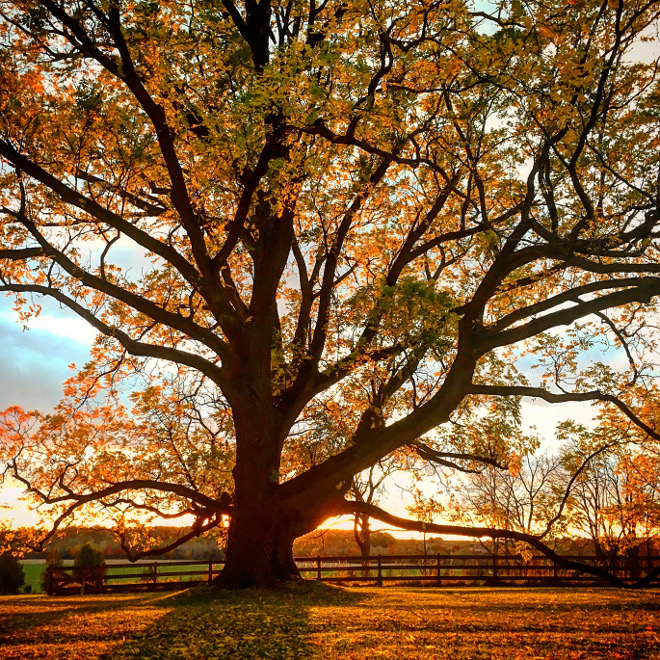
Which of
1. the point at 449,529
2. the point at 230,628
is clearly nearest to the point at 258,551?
the point at 449,529

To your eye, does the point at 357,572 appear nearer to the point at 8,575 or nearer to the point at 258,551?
the point at 258,551

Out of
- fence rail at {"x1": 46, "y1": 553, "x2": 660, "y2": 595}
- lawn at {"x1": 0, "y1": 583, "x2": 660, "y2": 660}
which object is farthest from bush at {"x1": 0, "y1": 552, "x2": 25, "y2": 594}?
lawn at {"x1": 0, "y1": 583, "x2": 660, "y2": 660}

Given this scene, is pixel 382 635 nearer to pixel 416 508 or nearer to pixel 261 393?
pixel 261 393

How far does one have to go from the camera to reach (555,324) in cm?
1076

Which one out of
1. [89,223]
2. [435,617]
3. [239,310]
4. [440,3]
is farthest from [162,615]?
[440,3]

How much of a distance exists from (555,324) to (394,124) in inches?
172

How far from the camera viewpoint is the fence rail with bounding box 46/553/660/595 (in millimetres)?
20953

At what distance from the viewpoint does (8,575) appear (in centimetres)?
2481

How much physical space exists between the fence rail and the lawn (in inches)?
402

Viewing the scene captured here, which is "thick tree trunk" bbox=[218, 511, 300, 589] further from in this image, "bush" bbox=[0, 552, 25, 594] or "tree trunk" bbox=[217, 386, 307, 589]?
"bush" bbox=[0, 552, 25, 594]

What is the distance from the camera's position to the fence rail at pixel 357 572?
2095 cm

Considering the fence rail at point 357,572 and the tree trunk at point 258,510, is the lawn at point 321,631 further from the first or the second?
the fence rail at point 357,572

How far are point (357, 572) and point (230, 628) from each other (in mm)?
16158

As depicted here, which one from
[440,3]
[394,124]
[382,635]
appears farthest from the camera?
[394,124]
